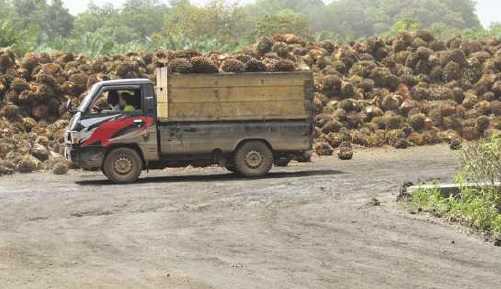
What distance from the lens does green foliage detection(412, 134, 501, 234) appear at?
13.5 m

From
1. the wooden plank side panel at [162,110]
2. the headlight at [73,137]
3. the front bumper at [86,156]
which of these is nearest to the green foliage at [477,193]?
the wooden plank side panel at [162,110]

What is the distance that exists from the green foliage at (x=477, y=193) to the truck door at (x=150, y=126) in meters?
6.89

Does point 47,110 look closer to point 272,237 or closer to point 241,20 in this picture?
point 272,237

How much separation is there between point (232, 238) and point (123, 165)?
25.7ft

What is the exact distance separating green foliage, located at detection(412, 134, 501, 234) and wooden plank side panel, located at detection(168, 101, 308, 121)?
5.95 metres

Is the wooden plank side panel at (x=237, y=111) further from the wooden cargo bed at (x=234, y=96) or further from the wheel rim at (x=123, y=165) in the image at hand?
the wheel rim at (x=123, y=165)

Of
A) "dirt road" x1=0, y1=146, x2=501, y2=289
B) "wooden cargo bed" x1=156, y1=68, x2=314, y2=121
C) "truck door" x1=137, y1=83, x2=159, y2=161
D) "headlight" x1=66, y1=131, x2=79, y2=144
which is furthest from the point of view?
"wooden cargo bed" x1=156, y1=68, x2=314, y2=121

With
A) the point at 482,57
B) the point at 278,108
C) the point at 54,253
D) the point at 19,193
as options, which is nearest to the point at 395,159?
the point at 278,108

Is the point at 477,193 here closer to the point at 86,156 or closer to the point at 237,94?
the point at 237,94

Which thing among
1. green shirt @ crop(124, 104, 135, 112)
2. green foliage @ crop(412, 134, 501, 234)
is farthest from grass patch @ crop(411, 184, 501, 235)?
green shirt @ crop(124, 104, 135, 112)

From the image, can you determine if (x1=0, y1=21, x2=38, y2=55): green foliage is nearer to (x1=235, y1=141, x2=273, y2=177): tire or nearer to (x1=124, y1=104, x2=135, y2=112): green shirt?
(x1=124, y1=104, x2=135, y2=112): green shirt

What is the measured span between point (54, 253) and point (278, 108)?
9797 mm

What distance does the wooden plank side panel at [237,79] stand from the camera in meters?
19.8

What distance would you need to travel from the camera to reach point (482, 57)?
3272 cm
